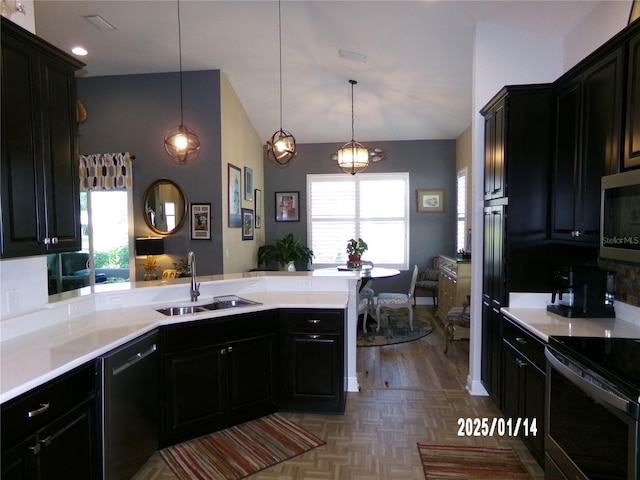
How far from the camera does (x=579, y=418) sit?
1.73 metres

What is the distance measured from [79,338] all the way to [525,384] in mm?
2661

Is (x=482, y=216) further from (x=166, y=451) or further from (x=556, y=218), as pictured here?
(x=166, y=451)

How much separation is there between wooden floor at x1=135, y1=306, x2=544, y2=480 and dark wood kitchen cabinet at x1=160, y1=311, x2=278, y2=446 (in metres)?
0.27

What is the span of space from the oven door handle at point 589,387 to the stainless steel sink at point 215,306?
2.00m

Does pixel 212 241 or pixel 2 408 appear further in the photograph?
pixel 212 241

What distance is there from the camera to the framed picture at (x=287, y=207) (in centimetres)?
745

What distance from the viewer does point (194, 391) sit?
260 centimetres

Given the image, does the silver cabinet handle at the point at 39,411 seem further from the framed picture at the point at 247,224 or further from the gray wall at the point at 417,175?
the gray wall at the point at 417,175

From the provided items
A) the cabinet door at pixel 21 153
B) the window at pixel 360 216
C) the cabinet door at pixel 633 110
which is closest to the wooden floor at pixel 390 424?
the cabinet door at pixel 21 153

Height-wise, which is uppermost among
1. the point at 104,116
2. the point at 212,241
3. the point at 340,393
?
the point at 104,116

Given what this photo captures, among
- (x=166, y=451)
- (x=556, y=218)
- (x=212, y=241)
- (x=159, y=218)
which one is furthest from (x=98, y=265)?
(x=556, y=218)

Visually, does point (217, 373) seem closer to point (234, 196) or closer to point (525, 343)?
point (525, 343)

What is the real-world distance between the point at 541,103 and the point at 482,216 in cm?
103

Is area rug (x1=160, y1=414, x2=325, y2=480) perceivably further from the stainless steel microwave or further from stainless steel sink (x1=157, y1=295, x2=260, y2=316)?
the stainless steel microwave
